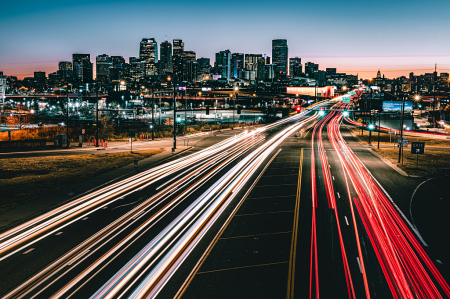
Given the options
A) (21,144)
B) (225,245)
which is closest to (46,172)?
(21,144)

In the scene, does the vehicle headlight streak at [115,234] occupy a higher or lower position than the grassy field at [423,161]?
lower

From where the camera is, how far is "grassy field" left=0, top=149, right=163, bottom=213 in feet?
63.6

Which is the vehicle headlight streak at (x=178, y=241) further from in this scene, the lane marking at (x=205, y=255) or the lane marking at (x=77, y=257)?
the lane marking at (x=77, y=257)

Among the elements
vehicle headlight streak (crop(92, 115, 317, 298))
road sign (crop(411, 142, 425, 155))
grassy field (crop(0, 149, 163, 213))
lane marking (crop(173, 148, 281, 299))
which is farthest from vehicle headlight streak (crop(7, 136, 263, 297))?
road sign (crop(411, 142, 425, 155))

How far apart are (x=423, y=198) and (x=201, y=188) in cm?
1429

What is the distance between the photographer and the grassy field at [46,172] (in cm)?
1938

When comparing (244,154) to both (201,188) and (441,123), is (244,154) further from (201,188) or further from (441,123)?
(441,123)

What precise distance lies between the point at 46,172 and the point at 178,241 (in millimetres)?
18705

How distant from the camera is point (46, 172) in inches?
1017

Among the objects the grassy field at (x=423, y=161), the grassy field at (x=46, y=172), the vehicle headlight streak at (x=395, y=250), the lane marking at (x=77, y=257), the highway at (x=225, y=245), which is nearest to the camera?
the highway at (x=225, y=245)

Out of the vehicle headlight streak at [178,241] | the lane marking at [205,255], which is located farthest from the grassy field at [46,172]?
the lane marking at [205,255]

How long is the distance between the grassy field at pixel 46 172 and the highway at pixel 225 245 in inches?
152

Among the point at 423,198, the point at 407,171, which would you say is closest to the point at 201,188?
the point at 423,198

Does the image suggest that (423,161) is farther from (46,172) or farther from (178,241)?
(46,172)
